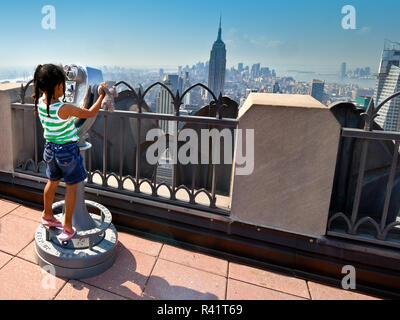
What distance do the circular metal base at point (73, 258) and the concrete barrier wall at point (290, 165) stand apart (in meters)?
1.36

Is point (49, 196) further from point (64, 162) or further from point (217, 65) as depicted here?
point (217, 65)

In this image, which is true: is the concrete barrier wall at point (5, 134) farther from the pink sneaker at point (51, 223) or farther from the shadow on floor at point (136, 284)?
the shadow on floor at point (136, 284)

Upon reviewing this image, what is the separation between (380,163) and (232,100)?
1.67m

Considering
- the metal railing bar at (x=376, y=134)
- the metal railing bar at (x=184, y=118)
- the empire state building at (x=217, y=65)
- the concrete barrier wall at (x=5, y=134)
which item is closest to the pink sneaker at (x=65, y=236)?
the metal railing bar at (x=184, y=118)

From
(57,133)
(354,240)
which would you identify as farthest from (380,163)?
(57,133)

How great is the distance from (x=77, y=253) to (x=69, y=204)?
44 centimetres

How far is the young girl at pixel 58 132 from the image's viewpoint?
2.11 meters

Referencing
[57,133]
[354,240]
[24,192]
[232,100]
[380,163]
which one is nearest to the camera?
[57,133]

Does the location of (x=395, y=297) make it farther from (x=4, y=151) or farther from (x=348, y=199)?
(x=4, y=151)

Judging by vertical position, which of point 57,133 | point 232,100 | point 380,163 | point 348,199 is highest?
point 232,100

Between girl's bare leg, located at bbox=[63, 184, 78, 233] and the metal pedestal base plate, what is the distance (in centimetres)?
12

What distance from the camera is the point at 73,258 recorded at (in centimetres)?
243

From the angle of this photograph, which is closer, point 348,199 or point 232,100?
point 348,199

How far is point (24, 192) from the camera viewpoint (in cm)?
373
